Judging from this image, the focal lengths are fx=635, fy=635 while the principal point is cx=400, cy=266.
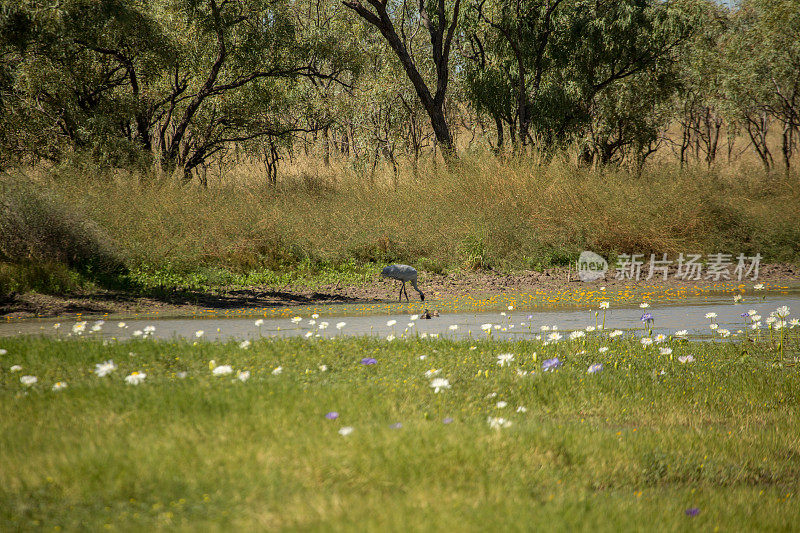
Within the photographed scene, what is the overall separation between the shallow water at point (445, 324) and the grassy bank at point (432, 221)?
4.30 m

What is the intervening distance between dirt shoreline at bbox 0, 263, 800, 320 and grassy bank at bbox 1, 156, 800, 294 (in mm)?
825

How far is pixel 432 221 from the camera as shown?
1694cm

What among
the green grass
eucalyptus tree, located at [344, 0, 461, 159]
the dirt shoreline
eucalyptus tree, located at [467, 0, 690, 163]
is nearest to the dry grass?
the dirt shoreline

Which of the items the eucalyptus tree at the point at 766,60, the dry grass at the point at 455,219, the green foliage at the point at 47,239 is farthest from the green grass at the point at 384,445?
the eucalyptus tree at the point at 766,60

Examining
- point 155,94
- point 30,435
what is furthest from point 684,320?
point 155,94

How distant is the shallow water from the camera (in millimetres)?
8336

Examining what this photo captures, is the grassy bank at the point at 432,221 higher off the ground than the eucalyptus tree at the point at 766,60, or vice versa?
the eucalyptus tree at the point at 766,60

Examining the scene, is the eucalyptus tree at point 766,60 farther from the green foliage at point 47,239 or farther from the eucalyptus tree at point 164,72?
the green foliage at point 47,239

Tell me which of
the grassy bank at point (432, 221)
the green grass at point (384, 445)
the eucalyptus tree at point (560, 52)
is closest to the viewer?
→ the green grass at point (384, 445)

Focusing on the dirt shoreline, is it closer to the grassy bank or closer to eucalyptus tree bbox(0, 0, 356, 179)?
the grassy bank

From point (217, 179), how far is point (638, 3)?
723 inches

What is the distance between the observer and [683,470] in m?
4.09

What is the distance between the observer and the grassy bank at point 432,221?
14.9 meters

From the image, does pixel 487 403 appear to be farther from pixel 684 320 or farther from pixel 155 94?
pixel 155 94
